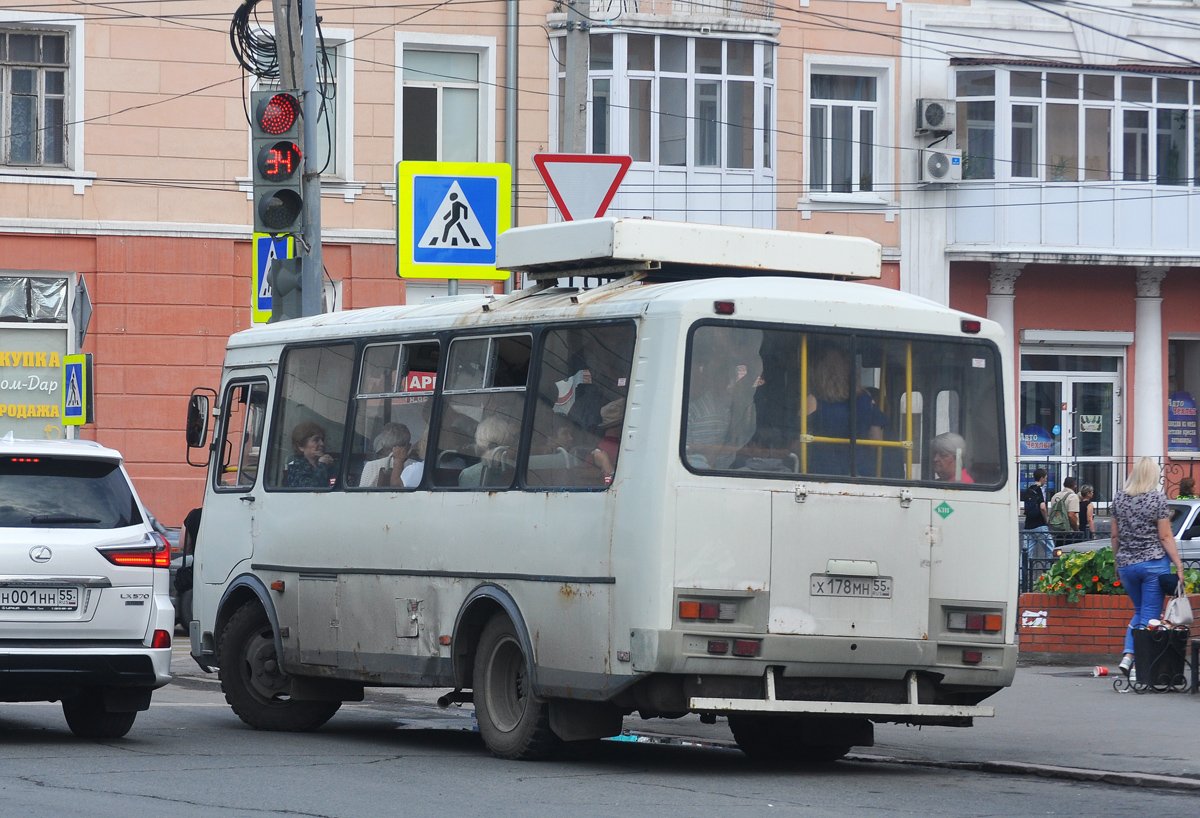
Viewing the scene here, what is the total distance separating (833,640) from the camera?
969cm

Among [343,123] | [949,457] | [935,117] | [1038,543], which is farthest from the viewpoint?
[935,117]

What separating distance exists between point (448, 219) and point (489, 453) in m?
4.07

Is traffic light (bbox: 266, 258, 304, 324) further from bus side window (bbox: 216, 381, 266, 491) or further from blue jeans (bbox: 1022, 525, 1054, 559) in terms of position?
blue jeans (bbox: 1022, 525, 1054, 559)

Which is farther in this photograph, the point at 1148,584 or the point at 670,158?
the point at 670,158

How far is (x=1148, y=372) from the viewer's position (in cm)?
3095

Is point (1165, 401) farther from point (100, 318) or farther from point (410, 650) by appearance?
point (410, 650)

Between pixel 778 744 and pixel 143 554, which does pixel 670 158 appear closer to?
pixel 778 744

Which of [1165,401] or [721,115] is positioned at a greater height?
[721,115]

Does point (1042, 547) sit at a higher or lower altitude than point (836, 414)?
lower

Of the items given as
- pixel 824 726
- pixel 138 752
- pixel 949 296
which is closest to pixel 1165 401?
pixel 949 296

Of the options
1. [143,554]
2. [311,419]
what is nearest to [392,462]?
[311,419]

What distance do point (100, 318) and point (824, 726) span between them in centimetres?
1785

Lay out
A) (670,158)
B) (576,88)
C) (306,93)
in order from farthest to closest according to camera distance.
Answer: (670,158) < (576,88) < (306,93)

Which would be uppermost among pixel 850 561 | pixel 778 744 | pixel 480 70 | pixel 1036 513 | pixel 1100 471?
pixel 480 70
